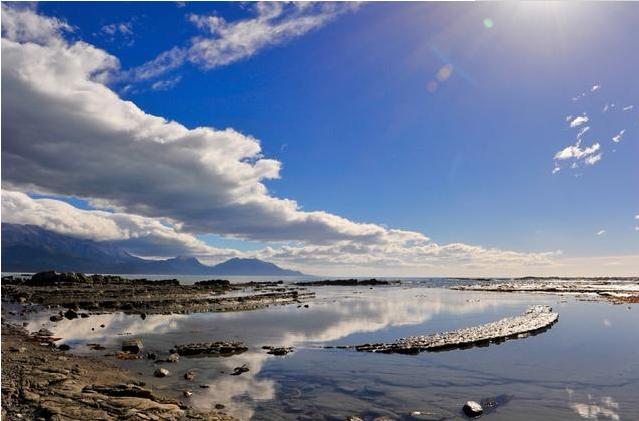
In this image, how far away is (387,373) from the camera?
24469 mm

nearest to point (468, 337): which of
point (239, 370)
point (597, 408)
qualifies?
point (597, 408)

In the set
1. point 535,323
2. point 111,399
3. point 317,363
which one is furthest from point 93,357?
point 535,323

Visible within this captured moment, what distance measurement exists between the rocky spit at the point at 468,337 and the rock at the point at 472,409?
12635 mm

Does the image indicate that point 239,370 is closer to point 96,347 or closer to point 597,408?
point 96,347

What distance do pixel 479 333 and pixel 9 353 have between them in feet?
126

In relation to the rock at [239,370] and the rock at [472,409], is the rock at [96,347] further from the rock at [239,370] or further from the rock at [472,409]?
the rock at [472,409]

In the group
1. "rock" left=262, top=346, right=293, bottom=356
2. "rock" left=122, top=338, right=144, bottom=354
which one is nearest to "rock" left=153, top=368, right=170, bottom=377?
"rock" left=122, top=338, right=144, bottom=354

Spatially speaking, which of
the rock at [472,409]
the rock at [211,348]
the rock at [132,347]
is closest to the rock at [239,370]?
the rock at [211,348]

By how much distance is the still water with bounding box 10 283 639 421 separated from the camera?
60.3ft

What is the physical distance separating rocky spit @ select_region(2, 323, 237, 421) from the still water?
6.09ft

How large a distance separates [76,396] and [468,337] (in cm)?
3156

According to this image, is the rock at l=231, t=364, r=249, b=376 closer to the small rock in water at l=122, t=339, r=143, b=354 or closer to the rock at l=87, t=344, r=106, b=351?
the small rock in water at l=122, t=339, r=143, b=354

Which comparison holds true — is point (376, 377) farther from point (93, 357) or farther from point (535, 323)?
point (535, 323)

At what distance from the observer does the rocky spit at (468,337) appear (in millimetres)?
31573
